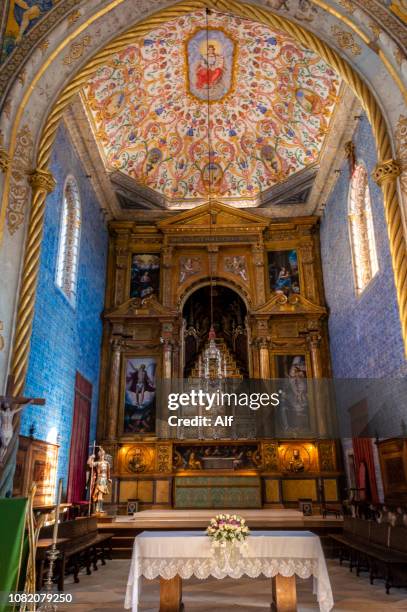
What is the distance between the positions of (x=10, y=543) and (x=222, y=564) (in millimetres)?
2603

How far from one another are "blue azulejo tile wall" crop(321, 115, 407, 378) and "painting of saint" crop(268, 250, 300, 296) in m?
1.01

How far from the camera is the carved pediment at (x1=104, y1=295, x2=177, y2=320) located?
1656cm

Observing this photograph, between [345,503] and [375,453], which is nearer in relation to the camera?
[375,453]

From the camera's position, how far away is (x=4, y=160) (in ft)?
24.9

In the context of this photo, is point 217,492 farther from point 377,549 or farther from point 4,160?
point 4,160

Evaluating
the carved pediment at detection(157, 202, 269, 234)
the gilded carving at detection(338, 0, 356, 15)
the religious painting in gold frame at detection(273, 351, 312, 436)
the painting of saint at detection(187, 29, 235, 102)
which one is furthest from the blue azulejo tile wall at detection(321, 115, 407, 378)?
the painting of saint at detection(187, 29, 235, 102)

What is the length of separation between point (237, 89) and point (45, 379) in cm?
1012

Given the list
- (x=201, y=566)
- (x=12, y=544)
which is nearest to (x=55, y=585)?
(x=201, y=566)

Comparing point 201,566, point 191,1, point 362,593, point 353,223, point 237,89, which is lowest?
point 362,593

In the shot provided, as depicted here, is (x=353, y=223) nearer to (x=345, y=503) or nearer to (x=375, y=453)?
(x=375, y=453)

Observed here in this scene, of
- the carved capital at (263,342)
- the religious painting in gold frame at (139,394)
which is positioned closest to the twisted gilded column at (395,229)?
the carved capital at (263,342)

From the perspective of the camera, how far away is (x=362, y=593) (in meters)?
6.54

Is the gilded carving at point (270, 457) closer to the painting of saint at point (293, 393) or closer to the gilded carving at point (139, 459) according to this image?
the painting of saint at point (293, 393)

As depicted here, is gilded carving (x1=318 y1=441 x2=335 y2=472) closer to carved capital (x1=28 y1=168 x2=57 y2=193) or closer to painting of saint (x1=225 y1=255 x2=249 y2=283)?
painting of saint (x1=225 y1=255 x2=249 y2=283)
